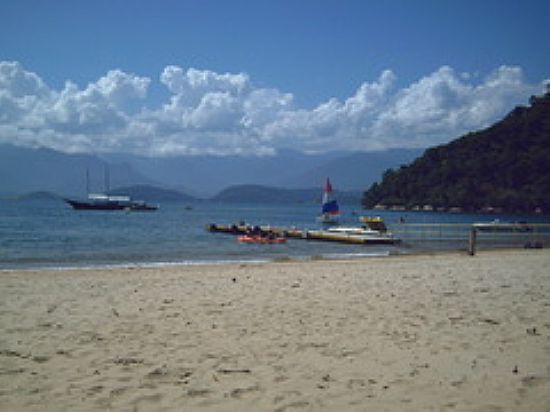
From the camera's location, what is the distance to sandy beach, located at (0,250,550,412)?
15.3 ft

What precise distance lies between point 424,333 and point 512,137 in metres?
131

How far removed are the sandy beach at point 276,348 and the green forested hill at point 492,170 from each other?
120 meters

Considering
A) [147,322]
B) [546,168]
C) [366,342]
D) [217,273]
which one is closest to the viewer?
[366,342]

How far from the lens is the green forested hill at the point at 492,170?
118 m

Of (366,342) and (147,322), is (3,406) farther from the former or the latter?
(366,342)

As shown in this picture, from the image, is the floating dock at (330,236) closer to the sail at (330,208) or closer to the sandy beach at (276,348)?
the sail at (330,208)

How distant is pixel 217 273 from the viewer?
1456cm

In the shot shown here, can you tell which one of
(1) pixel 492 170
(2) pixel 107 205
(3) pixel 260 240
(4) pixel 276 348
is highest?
(1) pixel 492 170

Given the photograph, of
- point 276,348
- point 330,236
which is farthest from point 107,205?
point 276,348

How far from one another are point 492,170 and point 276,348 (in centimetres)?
13182

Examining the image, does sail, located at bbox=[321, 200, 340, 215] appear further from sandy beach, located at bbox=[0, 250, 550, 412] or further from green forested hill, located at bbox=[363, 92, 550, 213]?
green forested hill, located at bbox=[363, 92, 550, 213]

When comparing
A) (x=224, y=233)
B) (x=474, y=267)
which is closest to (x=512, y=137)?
(x=224, y=233)

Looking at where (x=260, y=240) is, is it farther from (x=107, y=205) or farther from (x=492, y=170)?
(x=492, y=170)

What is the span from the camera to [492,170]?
Answer: 126 m
